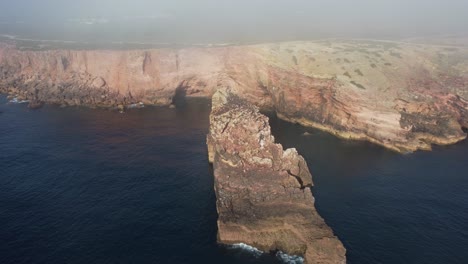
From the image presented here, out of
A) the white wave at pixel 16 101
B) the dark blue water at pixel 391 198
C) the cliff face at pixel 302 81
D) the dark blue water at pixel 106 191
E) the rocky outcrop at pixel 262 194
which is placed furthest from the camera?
the white wave at pixel 16 101

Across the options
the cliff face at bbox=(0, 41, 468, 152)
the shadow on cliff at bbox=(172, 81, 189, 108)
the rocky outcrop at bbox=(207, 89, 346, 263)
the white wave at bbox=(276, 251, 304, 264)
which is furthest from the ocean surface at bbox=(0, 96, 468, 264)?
the shadow on cliff at bbox=(172, 81, 189, 108)

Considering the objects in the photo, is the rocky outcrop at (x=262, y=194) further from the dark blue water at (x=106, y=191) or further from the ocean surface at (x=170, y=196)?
the dark blue water at (x=106, y=191)

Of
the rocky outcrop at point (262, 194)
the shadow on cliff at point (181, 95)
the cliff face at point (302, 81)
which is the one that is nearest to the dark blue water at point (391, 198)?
the rocky outcrop at point (262, 194)

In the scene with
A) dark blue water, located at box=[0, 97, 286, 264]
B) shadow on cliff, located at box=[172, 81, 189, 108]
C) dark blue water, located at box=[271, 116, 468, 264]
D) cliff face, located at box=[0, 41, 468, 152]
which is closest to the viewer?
dark blue water, located at box=[0, 97, 286, 264]

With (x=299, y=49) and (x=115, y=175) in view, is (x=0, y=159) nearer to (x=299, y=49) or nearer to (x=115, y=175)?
(x=115, y=175)

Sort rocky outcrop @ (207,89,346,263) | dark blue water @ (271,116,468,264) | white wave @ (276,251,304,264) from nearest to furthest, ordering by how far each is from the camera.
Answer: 1. white wave @ (276,251,304,264)
2. rocky outcrop @ (207,89,346,263)
3. dark blue water @ (271,116,468,264)

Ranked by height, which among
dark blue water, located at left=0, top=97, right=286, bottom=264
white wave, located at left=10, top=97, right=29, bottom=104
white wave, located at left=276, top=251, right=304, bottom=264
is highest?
white wave, located at left=10, top=97, right=29, bottom=104

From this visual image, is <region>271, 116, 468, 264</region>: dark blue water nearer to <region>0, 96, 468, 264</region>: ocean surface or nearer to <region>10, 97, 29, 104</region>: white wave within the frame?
<region>0, 96, 468, 264</region>: ocean surface
